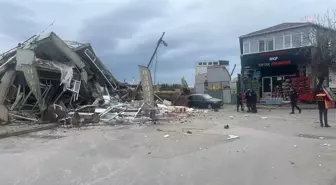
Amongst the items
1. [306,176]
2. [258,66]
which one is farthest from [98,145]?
[258,66]

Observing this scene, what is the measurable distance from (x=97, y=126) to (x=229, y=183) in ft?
36.8

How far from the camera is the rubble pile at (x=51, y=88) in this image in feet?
60.5

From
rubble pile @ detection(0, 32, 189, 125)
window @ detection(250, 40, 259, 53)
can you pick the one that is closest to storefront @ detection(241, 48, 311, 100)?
window @ detection(250, 40, 259, 53)

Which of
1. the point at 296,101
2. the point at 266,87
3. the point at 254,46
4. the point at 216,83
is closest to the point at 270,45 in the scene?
the point at 254,46

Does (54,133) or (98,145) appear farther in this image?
(54,133)

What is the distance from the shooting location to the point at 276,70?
3834 cm

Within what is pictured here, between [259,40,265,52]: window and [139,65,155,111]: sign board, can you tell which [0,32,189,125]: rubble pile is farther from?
[259,40,265,52]: window

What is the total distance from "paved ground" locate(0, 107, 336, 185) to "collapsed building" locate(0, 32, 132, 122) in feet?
20.8

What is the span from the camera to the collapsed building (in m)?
19.1

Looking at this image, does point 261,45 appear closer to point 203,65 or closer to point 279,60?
point 279,60

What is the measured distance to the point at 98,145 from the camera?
36.8 ft

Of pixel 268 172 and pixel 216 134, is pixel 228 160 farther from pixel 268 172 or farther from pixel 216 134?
pixel 216 134

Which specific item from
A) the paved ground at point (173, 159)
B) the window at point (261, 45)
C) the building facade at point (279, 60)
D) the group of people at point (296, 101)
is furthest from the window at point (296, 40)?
the paved ground at point (173, 159)

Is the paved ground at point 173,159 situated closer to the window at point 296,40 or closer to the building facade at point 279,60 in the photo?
the building facade at point 279,60
